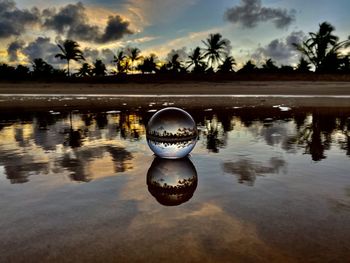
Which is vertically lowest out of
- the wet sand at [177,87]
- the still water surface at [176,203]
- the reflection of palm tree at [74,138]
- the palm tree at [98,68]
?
the reflection of palm tree at [74,138]

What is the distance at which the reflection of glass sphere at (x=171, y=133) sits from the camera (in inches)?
237

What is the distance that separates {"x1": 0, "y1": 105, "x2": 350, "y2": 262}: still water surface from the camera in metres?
2.98

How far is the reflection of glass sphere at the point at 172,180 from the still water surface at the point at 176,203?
0.05 ft

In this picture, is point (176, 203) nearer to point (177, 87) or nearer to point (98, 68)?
point (177, 87)

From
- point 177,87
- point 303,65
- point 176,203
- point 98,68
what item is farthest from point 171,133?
point 98,68

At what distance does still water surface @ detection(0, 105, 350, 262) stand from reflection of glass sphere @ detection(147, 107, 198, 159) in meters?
0.24

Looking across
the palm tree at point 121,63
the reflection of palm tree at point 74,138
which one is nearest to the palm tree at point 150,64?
the palm tree at point 121,63

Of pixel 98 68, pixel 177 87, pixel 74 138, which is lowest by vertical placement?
pixel 74 138

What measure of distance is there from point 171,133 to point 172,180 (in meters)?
1.22

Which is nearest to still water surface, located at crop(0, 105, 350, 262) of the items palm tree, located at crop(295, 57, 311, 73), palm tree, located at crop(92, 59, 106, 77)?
palm tree, located at crop(295, 57, 311, 73)

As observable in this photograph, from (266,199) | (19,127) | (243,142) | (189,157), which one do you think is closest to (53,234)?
(266,199)

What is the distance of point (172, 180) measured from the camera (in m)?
5.02

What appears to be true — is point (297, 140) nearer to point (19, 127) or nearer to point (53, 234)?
point (53, 234)

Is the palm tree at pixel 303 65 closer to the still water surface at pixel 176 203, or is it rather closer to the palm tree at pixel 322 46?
the palm tree at pixel 322 46
